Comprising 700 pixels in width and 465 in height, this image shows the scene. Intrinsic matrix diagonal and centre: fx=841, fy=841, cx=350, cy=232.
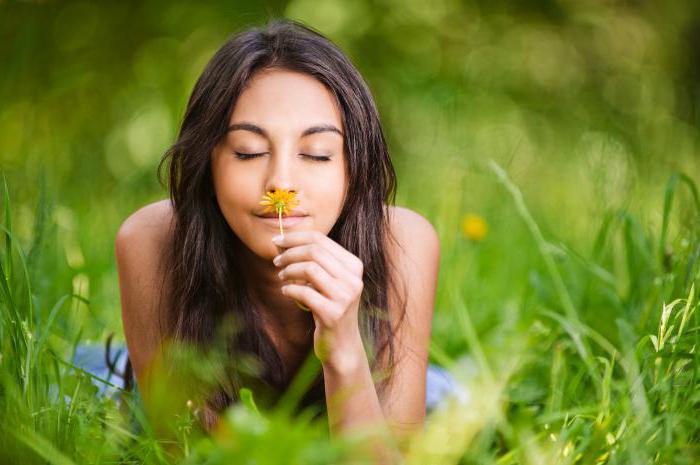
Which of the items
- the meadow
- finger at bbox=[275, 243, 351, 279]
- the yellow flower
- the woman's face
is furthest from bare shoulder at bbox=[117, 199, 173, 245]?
finger at bbox=[275, 243, 351, 279]

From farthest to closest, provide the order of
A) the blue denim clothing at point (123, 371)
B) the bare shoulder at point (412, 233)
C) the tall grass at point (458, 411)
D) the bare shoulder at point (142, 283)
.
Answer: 1. the blue denim clothing at point (123, 371)
2. the bare shoulder at point (412, 233)
3. the bare shoulder at point (142, 283)
4. the tall grass at point (458, 411)

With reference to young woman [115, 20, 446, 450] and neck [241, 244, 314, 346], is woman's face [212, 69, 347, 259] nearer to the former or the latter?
young woman [115, 20, 446, 450]

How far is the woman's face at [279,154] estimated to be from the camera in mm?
1531

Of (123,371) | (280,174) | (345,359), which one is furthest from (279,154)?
(123,371)

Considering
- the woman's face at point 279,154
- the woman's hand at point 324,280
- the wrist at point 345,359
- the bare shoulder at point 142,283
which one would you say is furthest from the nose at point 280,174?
the bare shoulder at point 142,283

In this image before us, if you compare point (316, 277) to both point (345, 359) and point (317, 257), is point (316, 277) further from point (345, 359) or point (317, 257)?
point (345, 359)

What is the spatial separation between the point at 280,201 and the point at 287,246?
0.26ft

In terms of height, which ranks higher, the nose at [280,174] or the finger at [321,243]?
the nose at [280,174]

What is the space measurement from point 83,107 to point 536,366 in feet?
12.0

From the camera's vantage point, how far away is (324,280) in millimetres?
1397

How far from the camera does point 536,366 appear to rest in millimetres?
2113

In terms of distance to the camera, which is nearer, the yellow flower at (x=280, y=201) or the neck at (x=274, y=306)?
the yellow flower at (x=280, y=201)

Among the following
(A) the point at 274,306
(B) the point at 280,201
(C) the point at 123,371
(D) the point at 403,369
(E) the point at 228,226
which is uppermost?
(B) the point at 280,201

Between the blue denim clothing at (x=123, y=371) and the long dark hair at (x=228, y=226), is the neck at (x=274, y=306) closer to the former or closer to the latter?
the long dark hair at (x=228, y=226)
